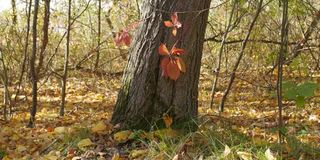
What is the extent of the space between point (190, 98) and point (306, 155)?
0.90 m

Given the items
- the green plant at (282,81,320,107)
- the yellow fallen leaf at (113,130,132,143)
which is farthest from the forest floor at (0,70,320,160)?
the green plant at (282,81,320,107)

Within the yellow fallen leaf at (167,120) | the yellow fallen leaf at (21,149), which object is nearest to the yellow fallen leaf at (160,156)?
the yellow fallen leaf at (167,120)

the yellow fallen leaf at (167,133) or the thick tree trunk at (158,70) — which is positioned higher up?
the thick tree trunk at (158,70)

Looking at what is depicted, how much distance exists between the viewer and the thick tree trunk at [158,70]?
318 centimetres

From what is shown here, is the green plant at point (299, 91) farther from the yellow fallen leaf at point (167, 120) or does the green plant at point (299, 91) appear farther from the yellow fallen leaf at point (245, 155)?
the yellow fallen leaf at point (167, 120)

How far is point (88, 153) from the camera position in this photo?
304 cm

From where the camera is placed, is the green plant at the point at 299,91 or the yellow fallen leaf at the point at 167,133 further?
the yellow fallen leaf at the point at 167,133

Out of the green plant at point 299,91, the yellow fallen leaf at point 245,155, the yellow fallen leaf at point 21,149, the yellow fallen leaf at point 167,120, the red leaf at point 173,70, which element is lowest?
the yellow fallen leaf at point 21,149

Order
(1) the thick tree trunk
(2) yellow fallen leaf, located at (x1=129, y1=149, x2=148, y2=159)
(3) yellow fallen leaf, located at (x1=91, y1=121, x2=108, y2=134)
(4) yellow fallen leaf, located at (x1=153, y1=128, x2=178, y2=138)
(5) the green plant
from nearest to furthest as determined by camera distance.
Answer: (5) the green plant
(2) yellow fallen leaf, located at (x1=129, y1=149, x2=148, y2=159)
(4) yellow fallen leaf, located at (x1=153, y1=128, x2=178, y2=138)
(1) the thick tree trunk
(3) yellow fallen leaf, located at (x1=91, y1=121, x2=108, y2=134)

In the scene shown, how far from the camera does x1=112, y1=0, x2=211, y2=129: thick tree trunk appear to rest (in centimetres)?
318

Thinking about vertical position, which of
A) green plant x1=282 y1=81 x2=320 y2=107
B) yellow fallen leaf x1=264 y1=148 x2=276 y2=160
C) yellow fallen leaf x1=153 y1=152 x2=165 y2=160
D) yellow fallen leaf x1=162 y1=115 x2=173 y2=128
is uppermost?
green plant x1=282 y1=81 x2=320 y2=107

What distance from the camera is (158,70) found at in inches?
126

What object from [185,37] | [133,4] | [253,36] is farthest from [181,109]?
[133,4]

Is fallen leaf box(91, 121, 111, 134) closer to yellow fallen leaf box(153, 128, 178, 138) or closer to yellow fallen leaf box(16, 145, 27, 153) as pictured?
yellow fallen leaf box(153, 128, 178, 138)
